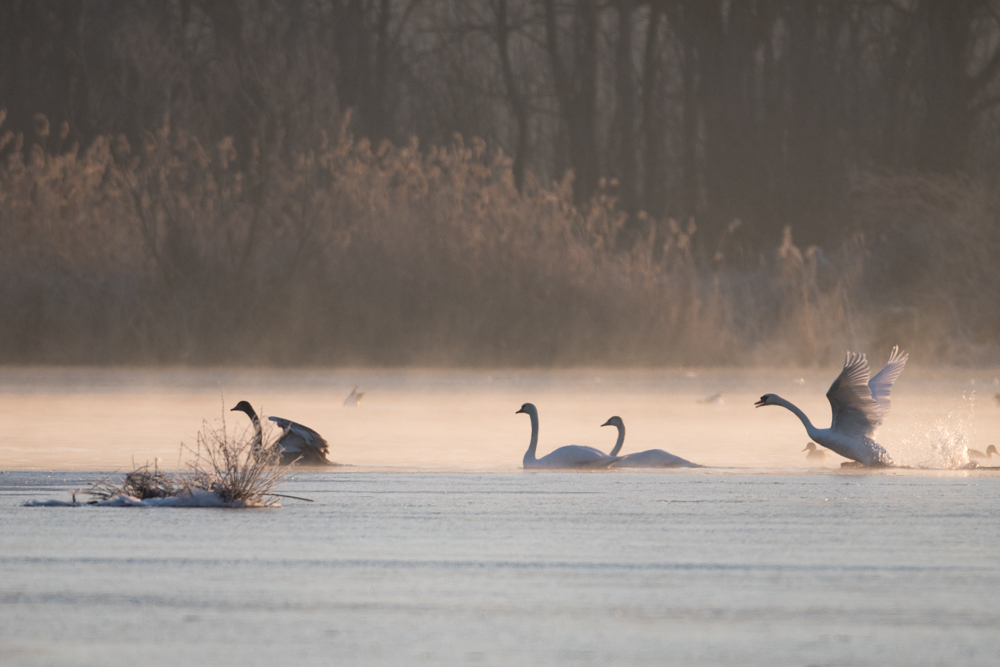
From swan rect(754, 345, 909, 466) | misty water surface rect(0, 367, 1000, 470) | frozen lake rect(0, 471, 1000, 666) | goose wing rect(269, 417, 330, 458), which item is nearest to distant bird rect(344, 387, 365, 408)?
misty water surface rect(0, 367, 1000, 470)

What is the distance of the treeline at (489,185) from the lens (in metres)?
23.1

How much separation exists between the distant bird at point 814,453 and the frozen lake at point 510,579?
9.68 feet

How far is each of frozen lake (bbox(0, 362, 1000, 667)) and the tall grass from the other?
8009mm

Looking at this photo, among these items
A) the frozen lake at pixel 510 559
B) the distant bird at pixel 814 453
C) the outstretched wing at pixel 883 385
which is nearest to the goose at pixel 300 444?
the frozen lake at pixel 510 559

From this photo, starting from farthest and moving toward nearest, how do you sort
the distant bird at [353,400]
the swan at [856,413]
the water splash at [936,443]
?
the distant bird at [353,400] → the water splash at [936,443] → the swan at [856,413]

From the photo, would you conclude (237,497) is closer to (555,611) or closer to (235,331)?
(555,611)

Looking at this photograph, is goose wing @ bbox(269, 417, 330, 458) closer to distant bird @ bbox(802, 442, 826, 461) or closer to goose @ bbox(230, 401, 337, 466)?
goose @ bbox(230, 401, 337, 466)

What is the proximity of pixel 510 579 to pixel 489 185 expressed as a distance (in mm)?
17457

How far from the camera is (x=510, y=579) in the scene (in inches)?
270

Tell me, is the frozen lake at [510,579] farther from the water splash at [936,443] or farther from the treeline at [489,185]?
the treeline at [489,185]

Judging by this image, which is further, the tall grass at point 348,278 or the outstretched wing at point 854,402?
the tall grass at point 348,278

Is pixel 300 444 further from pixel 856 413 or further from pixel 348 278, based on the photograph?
pixel 348 278

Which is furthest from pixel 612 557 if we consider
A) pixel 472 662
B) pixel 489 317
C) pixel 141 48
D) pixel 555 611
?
pixel 141 48

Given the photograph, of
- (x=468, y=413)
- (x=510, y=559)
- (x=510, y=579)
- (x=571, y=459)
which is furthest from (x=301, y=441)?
(x=510, y=579)
